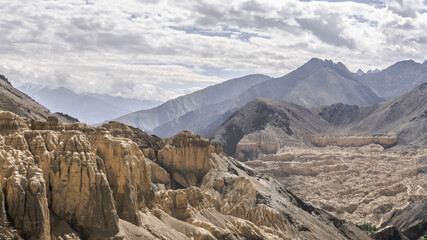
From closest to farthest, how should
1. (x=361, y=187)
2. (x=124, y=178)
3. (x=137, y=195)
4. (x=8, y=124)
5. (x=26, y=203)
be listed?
1. (x=26, y=203)
2. (x=124, y=178)
3. (x=8, y=124)
4. (x=137, y=195)
5. (x=361, y=187)

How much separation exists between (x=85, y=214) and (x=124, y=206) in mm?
6699

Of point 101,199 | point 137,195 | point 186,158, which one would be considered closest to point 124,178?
point 137,195

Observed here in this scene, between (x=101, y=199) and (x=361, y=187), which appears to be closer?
(x=101, y=199)

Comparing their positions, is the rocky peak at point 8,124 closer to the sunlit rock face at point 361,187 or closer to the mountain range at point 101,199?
the mountain range at point 101,199

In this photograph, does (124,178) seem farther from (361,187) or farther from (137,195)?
(361,187)

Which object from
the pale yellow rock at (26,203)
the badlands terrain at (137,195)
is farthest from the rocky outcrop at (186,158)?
the pale yellow rock at (26,203)

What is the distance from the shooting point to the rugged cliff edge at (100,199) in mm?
34250

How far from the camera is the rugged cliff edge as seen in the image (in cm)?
3425

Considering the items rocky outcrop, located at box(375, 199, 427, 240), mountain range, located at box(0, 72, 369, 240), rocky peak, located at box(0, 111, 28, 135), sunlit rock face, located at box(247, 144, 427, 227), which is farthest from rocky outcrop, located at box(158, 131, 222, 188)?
sunlit rock face, located at box(247, 144, 427, 227)

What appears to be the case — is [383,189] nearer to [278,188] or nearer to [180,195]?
[278,188]

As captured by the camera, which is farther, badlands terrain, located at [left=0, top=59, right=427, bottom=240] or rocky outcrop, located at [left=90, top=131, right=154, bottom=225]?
rocky outcrop, located at [left=90, top=131, right=154, bottom=225]

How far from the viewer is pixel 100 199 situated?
40781 millimetres

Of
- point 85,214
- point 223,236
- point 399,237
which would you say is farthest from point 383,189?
point 85,214

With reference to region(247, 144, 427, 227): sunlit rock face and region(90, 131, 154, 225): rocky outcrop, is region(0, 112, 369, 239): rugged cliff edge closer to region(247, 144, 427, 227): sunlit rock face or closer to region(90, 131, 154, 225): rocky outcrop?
region(90, 131, 154, 225): rocky outcrop
